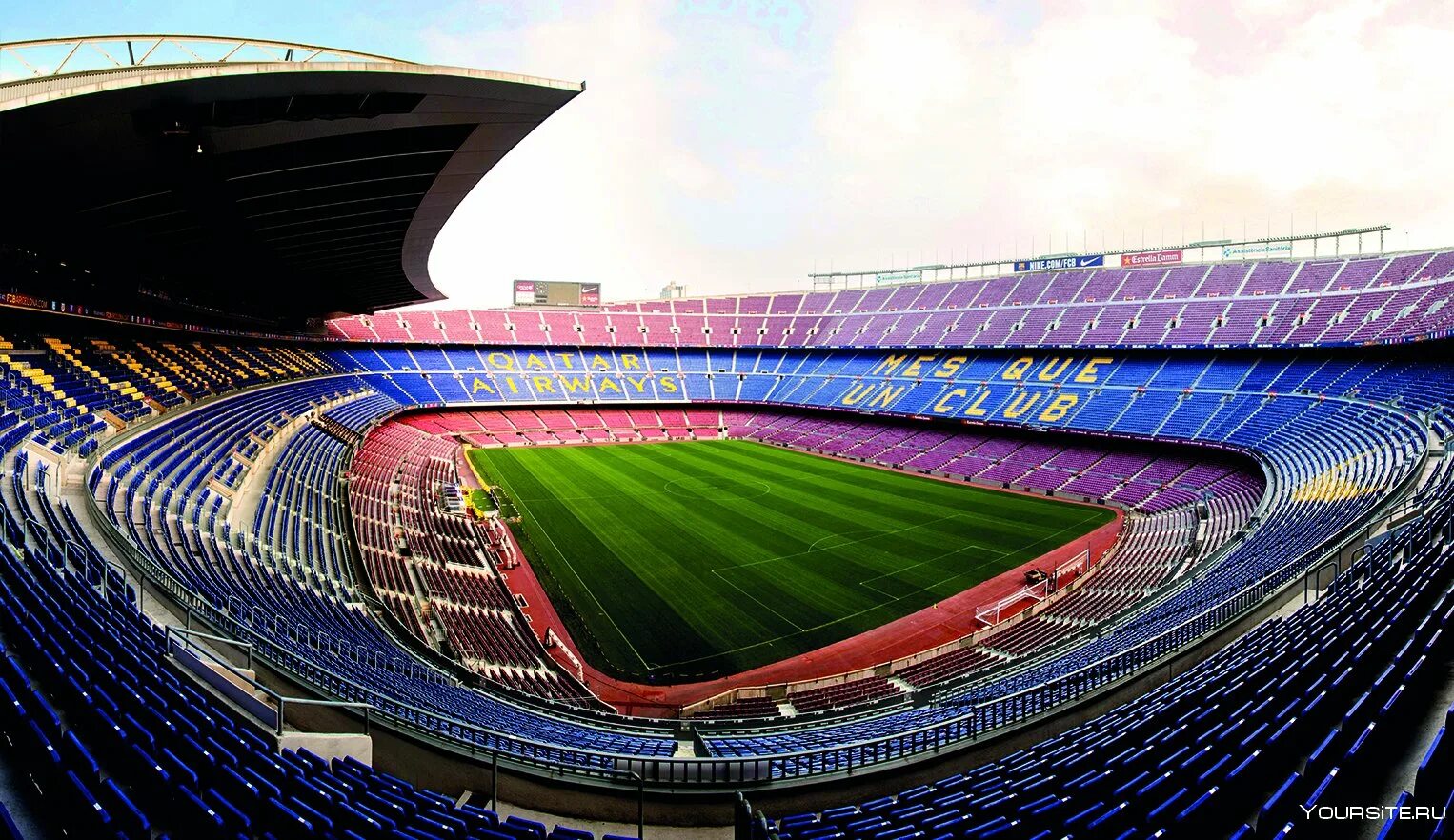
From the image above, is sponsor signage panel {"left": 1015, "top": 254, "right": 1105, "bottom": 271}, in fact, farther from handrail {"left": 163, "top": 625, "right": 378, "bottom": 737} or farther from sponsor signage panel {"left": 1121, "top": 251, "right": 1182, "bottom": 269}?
handrail {"left": 163, "top": 625, "right": 378, "bottom": 737}

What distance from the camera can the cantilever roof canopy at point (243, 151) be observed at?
9.77 m

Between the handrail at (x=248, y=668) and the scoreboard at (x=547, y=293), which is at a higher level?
the scoreboard at (x=547, y=293)

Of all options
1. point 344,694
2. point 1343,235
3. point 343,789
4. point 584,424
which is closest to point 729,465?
point 584,424

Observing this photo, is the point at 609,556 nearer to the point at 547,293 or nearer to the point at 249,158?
the point at 249,158

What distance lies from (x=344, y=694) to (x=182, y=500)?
9.86 meters

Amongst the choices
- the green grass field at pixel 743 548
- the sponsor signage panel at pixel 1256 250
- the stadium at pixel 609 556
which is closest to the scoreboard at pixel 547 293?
the stadium at pixel 609 556

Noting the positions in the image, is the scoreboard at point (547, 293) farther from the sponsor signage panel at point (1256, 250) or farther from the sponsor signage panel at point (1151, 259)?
the sponsor signage panel at point (1256, 250)

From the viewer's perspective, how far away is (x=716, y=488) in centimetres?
3591

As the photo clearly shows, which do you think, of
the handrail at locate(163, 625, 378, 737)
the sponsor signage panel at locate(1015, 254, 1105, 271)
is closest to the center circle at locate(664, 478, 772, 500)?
the handrail at locate(163, 625, 378, 737)

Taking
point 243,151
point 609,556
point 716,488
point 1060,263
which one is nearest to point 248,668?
point 243,151

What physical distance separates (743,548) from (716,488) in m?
10.3

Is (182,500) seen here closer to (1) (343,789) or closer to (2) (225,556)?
(2) (225,556)

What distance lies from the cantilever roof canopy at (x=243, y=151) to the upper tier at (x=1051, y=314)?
121ft

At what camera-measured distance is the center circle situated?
3436 cm
